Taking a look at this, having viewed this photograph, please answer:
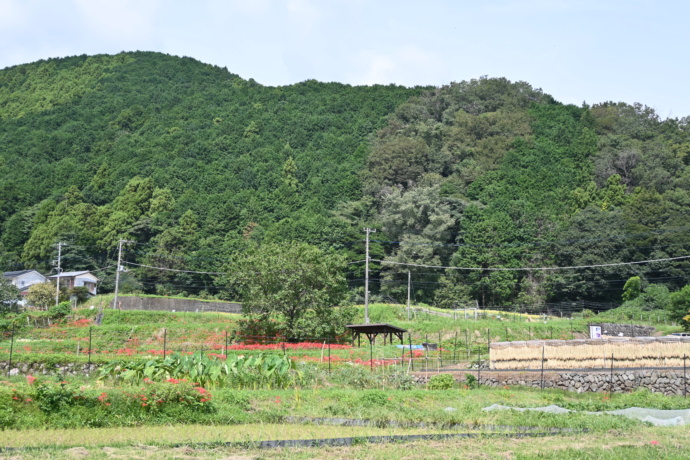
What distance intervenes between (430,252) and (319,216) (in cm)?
1957

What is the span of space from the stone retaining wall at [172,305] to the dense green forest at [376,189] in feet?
41.0

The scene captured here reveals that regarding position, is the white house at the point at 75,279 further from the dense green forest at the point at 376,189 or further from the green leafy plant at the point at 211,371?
the green leafy plant at the point at 211,371

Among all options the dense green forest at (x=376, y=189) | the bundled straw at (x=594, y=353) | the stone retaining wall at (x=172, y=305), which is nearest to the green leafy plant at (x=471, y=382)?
the bundled straw at (x=594, y=353)

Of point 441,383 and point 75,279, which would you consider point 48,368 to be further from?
point 75,279

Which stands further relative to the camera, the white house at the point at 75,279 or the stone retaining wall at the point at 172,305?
the white house at the point at 75,279

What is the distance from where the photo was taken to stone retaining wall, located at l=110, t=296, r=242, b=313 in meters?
56.7

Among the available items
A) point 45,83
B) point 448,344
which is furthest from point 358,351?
point 45,83

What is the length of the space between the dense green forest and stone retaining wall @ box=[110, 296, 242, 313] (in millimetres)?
12510

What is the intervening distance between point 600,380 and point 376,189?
64.3m

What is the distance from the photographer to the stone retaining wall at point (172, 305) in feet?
186

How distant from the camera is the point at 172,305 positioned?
60500mm

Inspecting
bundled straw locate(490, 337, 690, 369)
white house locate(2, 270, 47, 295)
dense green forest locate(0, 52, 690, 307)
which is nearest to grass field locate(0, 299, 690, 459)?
bundled straw locate(490, 337, 690, 369)

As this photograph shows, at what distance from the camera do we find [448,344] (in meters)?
43.2

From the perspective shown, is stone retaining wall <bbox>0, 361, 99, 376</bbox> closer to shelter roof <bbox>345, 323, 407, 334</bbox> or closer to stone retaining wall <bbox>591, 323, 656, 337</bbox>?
shelter roof <bbox>345, 323, 407, 334</bbox>
